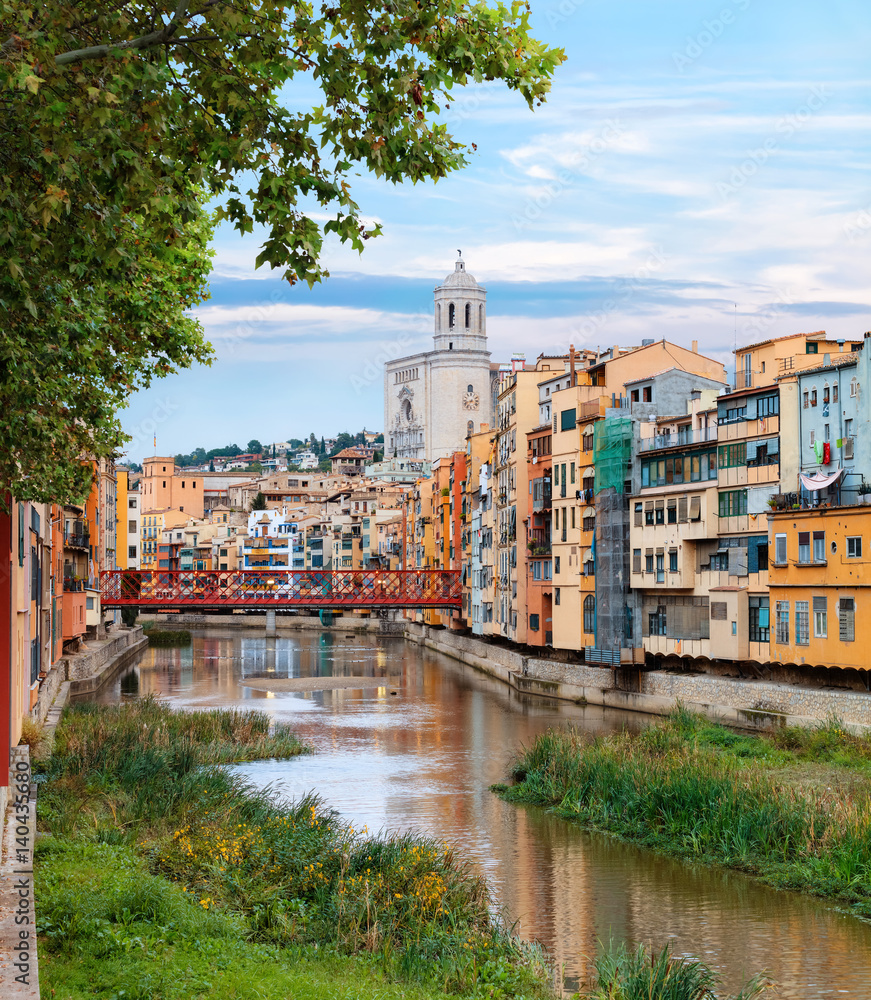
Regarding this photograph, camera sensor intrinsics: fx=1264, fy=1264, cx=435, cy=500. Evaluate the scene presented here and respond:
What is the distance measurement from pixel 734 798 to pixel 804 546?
54.9 ft

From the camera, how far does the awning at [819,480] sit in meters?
38.1

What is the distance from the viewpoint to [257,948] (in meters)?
13.6

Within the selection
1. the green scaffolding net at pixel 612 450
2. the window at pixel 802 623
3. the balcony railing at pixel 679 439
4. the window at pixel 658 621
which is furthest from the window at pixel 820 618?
the green scaffolding net at pixel 612 450

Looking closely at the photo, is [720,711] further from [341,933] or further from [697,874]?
[341,933]

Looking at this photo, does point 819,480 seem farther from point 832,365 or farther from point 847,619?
point 847,619

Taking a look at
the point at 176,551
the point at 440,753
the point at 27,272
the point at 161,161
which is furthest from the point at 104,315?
the point at 176,551

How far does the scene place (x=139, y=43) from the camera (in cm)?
845

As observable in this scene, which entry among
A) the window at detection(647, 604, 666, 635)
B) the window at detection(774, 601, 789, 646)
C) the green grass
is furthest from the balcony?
the green grass

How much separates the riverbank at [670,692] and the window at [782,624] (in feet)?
4.61

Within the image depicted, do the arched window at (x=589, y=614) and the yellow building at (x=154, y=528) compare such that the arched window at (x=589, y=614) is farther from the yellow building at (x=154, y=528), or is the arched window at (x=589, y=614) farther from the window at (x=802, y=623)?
the yellow building at (x=154, y=528)

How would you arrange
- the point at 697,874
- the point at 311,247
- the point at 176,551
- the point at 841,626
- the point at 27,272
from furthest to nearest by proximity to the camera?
1. the point at 176,551
2. the point at 841,626
3. the point at 697,874
4. the point at 27,272
5. the point at 311,247


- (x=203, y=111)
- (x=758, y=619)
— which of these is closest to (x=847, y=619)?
(x=758, y=619)

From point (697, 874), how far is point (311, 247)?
1611 cm

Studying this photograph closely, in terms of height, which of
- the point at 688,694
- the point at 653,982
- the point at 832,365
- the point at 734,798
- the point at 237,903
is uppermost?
the point at 832,365
